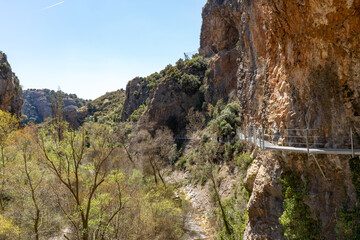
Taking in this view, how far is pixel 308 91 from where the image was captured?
8.73m

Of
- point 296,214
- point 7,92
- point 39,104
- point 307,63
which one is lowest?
point 296,214

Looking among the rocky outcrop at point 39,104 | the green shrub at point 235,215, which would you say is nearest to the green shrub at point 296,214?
the green shrub at point 235,215

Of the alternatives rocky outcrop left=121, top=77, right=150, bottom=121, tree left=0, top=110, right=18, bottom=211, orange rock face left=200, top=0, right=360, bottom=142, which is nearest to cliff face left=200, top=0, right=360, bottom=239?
orange rock face left=200, top=0, right=360, bottom=142

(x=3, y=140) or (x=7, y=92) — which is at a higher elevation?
(x=7, y=92)

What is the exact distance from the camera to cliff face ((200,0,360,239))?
7.46 metres

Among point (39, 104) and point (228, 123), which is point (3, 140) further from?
point (39, 104)

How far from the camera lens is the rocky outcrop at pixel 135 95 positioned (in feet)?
177

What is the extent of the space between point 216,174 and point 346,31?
57.1ft

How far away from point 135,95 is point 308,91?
165ft

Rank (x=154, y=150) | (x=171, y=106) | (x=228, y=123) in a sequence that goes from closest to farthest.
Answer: (x=228, y=123) → (x=154, y=150) → (x=171, y=106)

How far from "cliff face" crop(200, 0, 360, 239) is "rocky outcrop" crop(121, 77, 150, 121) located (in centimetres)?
4341

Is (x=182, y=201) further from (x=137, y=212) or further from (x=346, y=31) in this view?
(x=346, y=31)

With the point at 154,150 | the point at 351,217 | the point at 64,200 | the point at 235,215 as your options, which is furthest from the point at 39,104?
the point at 351,217

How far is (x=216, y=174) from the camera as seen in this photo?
2195 centimetres
